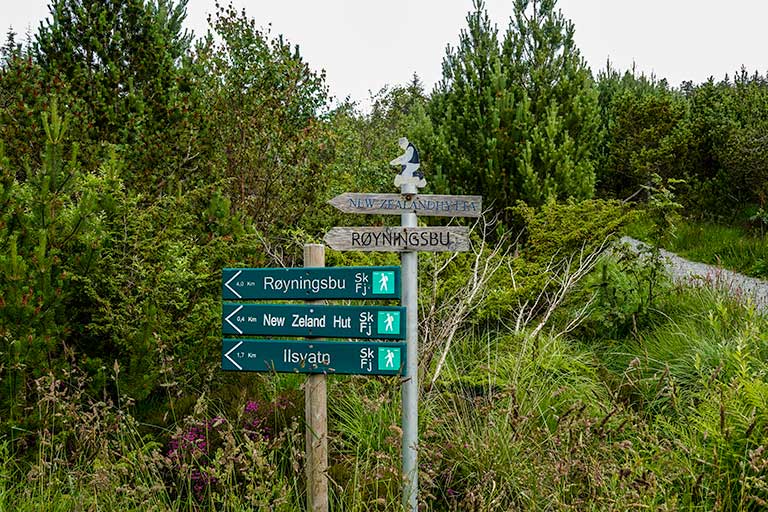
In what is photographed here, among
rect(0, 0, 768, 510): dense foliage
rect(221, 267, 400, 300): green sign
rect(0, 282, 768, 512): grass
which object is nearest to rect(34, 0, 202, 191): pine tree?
rect(0, 0, 768, 510): dense foliage

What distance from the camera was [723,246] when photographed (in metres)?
11.9

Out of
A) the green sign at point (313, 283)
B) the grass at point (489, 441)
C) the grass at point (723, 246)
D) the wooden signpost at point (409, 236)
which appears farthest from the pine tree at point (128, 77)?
the grass at point (723, 246)

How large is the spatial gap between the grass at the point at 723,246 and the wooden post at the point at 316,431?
26.2 ft

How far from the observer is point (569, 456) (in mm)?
2580

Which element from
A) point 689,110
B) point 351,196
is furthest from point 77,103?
point 689,110

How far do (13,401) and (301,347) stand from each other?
171 cm

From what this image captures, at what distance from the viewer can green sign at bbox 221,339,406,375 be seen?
3.36 meters

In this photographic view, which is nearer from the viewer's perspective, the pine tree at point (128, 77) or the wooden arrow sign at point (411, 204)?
the wooden arrow sign at point (411, 204)

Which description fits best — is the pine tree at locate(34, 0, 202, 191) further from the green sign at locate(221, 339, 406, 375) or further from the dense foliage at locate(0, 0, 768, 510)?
the green sign at locate(221, 339, 406, 375)

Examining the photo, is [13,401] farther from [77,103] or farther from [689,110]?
[689,110]

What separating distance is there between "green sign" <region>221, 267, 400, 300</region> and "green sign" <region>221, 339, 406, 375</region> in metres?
0.24

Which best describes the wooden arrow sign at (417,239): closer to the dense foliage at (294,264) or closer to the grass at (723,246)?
the dense foliage at (294,264)

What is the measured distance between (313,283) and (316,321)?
0.20 meters

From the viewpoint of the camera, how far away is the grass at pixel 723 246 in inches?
422
